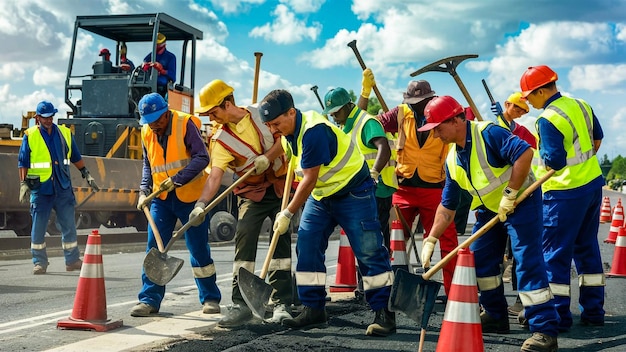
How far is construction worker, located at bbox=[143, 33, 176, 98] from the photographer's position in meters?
14.1

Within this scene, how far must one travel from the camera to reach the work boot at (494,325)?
5.74 metres

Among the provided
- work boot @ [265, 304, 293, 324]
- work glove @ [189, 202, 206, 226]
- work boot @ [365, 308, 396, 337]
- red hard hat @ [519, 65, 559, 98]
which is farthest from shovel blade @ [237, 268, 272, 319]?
red hard hat @ [519, 65, 559, 98]

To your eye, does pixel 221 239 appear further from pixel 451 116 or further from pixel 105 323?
pixel 451 116

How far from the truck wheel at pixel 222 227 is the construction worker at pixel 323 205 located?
880cm

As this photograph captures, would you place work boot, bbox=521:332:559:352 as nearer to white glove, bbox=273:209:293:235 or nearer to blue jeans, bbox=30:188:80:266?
white glove, bbox=273:209:293:235

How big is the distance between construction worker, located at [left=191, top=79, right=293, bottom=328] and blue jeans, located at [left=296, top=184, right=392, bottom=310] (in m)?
0.42

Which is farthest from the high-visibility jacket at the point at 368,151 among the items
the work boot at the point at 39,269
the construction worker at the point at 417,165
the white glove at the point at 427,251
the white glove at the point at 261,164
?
the work boot at the point at 39,269

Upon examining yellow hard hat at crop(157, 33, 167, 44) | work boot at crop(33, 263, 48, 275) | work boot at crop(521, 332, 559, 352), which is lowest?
work boot at crop(521, 332, 559, 352)

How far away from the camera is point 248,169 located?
20.7ft

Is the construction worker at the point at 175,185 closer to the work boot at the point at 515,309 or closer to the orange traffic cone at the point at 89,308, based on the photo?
the orange traffic cone at the point at 89,308

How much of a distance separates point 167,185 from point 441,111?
88.2 inches

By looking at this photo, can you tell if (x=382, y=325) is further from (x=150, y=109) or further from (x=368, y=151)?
(x=150, y=109)

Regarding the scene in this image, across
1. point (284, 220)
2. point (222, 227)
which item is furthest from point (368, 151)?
point (222, 227)

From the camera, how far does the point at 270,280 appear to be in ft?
20.7
